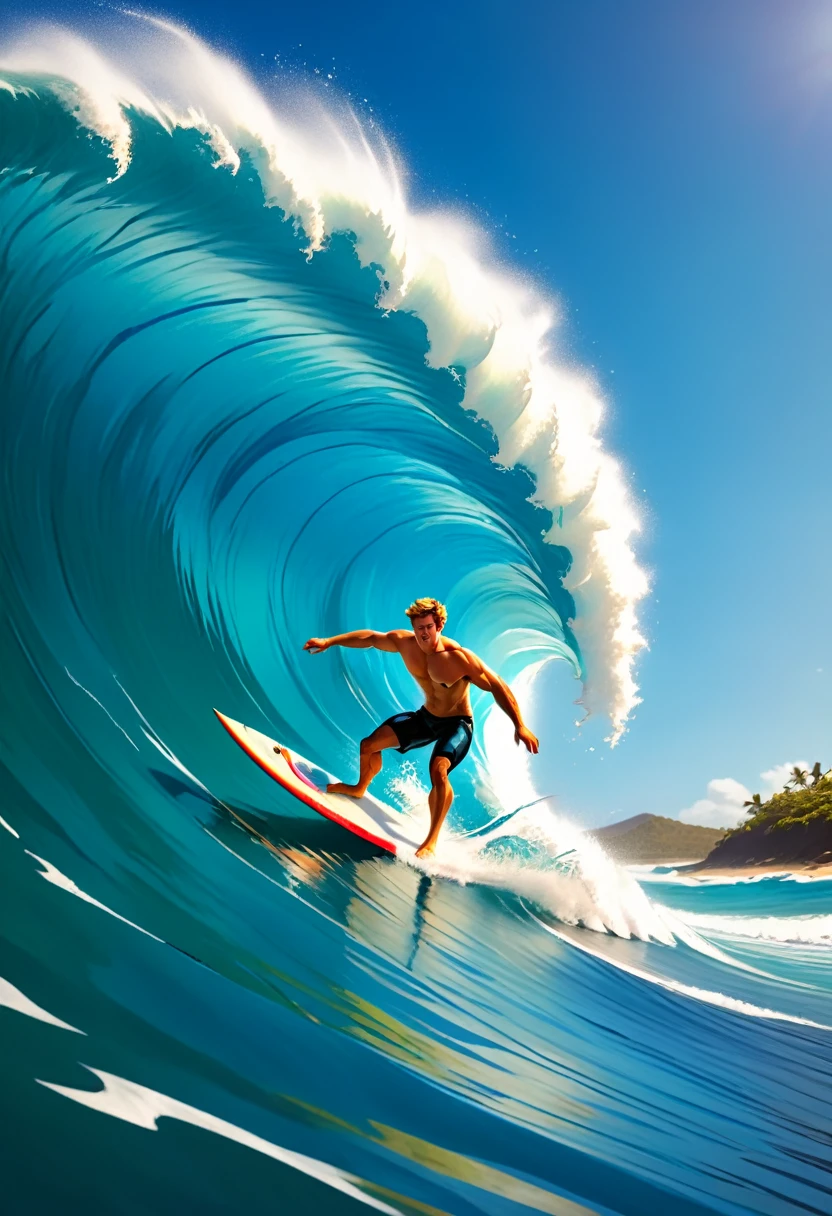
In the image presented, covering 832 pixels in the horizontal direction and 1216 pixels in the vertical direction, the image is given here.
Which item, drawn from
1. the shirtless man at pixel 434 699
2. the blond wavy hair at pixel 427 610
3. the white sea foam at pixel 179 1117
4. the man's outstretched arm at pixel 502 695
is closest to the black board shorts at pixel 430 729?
the shirtless man at pixel 434 699

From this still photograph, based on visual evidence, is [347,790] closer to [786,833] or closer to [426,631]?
[426,631]

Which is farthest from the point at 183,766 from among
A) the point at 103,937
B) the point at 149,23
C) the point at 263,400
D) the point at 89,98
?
the point at 149,23

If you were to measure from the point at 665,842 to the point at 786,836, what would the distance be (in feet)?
45.1

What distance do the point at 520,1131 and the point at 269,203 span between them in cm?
732

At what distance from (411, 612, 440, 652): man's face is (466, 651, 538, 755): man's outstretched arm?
0.27m

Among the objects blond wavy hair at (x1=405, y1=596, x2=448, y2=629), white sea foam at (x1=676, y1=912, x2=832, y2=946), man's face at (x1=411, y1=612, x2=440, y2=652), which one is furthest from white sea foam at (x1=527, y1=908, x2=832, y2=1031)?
white sea foam at (x1=676, y1=912, x2=832, y2=946)

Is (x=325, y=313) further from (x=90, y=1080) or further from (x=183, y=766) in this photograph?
(x=90, y=1080)

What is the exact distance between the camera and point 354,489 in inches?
358

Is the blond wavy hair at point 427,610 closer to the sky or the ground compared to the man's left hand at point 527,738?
closer to the sky

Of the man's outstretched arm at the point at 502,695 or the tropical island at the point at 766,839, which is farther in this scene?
the tropical island at the point at 766,839

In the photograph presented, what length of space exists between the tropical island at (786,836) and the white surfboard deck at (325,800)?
1763 cm

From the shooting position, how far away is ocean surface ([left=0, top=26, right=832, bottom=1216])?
1.46 meters

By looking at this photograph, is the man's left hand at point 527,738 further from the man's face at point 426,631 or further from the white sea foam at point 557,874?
the white sea foam at point 557,874

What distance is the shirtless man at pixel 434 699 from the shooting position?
15.9 ft
